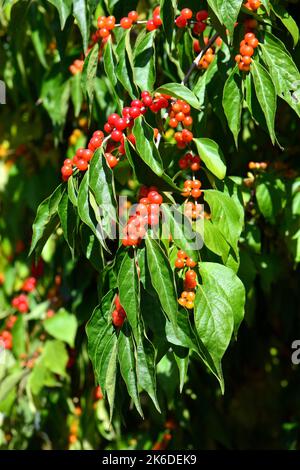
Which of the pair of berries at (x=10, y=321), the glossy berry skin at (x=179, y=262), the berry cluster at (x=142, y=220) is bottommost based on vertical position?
the pair of berries at (x=10, y=321)

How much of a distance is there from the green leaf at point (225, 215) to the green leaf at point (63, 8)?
493 mm

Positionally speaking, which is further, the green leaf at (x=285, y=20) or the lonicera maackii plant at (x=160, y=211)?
the green leaf at (x=285, y=20)

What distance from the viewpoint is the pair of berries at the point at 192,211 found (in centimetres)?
136

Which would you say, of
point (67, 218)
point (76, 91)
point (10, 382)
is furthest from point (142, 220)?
point (10, 382)

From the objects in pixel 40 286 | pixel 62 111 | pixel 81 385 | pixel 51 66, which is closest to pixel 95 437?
pixel 81 385

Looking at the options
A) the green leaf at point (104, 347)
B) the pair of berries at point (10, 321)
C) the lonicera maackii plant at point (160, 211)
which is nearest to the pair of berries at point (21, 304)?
the pair of berries at point (10, 321)

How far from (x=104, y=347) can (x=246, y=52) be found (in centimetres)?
65

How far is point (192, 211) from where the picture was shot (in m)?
1.37

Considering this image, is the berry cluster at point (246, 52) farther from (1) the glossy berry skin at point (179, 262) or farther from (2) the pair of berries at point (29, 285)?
(2) the pair of berries at point (29, 285)

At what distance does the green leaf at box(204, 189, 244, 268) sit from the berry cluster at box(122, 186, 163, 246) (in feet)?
0.56

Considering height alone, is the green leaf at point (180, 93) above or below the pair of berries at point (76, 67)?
below

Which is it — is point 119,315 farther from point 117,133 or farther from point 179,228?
point 117,133

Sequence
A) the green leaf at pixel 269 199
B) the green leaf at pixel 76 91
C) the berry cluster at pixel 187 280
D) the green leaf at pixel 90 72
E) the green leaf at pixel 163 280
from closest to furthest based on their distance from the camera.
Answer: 1. the green leaf at pixel 163 280
2. the berry cluster at pixel 187 280
3. the green leaf at pixel 90 72
4. the green leaf at pixel 269 199
5. the green leaf at pixel 76 91

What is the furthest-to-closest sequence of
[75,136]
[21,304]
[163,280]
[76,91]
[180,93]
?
1. [21,304]
2. [75,136]
3. [76,91]
4. [180,93]
5. [163,280]
